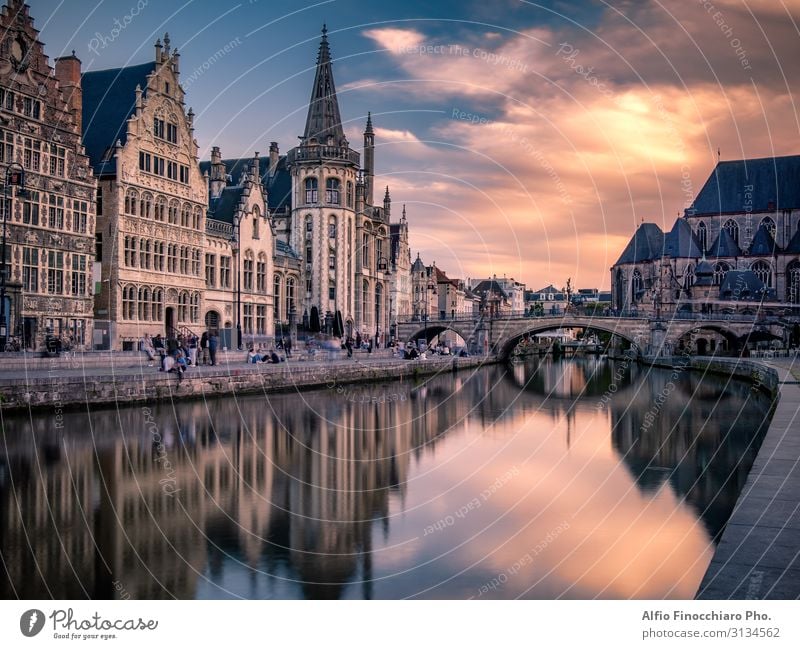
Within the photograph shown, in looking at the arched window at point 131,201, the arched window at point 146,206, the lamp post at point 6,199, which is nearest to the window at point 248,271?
the arched window at point 146,206

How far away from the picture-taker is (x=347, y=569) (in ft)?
34.0

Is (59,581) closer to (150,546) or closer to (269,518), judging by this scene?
A: (150,546)

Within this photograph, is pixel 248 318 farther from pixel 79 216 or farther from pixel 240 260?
pixel 79 216

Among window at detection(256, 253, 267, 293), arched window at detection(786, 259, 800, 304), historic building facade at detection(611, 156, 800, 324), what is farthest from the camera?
historic building facade at detection(611, 156, 800, 324)

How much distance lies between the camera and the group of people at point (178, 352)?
99.0 ft

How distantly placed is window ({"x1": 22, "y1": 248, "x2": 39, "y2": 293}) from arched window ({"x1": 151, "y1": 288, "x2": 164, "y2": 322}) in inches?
355

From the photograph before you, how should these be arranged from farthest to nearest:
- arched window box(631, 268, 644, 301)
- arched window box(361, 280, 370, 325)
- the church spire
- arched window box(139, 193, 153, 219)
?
arched window box(631, 268, 644, 301) → arched window box(361, 280, 370, 325) → the church spire → arched window box(139, 193, 153, 219)

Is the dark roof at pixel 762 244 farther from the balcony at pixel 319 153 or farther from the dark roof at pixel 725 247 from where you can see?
the balcony at pixel 319 153

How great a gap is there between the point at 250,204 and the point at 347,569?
4633 centimetres

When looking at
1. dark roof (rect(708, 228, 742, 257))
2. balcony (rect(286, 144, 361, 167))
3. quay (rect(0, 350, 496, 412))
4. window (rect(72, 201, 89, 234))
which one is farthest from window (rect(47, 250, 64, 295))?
dark roof (rect(708, 228, 742, 257))

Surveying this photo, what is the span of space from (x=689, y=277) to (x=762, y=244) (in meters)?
9.19

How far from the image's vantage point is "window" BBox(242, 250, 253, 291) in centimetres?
5409

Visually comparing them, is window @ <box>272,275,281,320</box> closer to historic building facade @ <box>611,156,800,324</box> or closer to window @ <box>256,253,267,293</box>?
window @ <box>256,253,267,293</box>
